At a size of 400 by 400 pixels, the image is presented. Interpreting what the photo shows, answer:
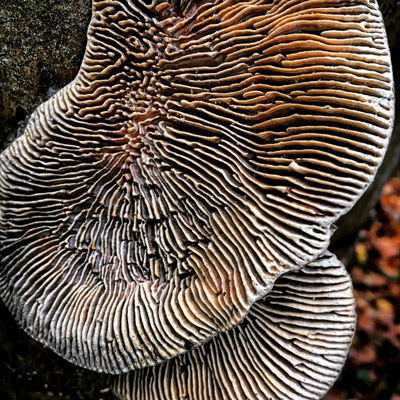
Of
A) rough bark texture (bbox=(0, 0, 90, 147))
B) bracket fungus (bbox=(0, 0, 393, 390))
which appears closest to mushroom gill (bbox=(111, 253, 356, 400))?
bracket fungus (bbox=(0, 0, 393, 390))

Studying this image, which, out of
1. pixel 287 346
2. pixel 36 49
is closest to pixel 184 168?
pixel 36 49

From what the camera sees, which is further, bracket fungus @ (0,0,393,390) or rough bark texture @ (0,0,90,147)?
rough bark texture @ (0,0,90,147)

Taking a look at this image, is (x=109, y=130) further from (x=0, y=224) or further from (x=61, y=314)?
(x=61, y=314)

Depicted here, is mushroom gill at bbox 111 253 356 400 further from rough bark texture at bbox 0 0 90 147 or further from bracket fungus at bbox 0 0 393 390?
rough bark texture at bbox 0 0 90 147

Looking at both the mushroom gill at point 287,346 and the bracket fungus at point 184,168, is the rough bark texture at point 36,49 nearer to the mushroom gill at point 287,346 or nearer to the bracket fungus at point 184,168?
the bracket fungus at point 184,168

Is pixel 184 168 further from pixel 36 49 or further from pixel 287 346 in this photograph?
pixel 287 346

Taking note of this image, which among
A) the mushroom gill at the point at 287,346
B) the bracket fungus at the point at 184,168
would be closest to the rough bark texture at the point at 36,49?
the bracket fungus at the point at 184,168

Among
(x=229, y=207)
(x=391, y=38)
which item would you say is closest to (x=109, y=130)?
(x=229, y=207)
